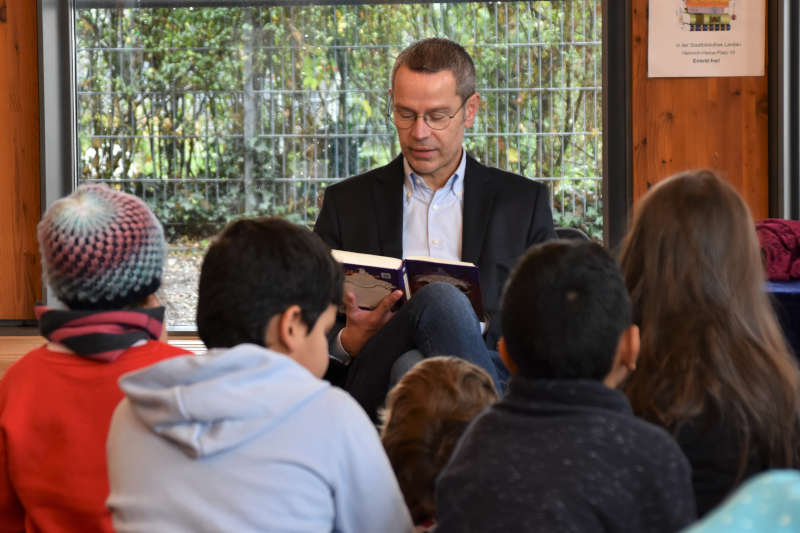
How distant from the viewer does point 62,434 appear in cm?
159

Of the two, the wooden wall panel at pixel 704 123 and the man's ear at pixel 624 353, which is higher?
the wooden wall panel at pixel 704 123

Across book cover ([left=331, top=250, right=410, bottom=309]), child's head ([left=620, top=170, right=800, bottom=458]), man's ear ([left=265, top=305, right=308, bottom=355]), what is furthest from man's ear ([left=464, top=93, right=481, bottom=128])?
man's ear ([left=265, top=305, right=308, bottom=355])

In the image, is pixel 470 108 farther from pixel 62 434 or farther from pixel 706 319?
pixel 62 434

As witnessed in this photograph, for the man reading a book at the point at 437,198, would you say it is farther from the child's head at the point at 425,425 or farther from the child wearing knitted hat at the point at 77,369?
the child wearing knitted hat at the point at 77,369

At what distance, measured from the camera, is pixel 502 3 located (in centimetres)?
423

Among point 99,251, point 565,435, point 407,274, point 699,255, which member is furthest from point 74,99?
point 565,435

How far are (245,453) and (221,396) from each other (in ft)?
0.28

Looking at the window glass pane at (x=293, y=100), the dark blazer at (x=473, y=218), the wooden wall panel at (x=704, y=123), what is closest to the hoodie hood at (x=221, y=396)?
the dark blazer at (x=473, y=218)

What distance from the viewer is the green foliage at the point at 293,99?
4230 mm

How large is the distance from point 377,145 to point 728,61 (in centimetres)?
150

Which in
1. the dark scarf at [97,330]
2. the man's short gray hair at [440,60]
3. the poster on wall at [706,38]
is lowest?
the dark scarf at [97,330]

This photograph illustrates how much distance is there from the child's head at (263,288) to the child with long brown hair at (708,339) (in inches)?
22.0

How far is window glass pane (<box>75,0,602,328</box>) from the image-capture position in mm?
4230

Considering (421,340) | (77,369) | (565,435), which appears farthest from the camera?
(421,340)
